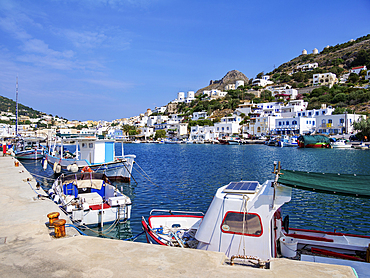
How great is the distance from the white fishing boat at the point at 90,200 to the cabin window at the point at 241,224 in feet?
21.3

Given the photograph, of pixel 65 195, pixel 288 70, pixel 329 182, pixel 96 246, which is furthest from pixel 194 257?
pixel 288 70

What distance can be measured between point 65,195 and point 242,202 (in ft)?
33.7

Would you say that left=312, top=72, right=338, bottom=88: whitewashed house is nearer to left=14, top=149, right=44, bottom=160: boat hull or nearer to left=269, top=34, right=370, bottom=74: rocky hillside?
left=269, top=34, right=370, bottom=74: rocky hillside

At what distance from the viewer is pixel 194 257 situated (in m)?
5.70

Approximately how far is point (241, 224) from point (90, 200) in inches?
347

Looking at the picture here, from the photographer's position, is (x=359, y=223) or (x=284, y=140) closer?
(x=359, y=223)

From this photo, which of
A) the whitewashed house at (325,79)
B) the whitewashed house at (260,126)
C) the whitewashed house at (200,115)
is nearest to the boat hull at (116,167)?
the whitewashed house at (260,126)

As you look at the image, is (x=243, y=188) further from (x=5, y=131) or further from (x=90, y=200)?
(x=5, y=131)

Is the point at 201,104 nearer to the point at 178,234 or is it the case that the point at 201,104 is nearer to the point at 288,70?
the point at 288,70

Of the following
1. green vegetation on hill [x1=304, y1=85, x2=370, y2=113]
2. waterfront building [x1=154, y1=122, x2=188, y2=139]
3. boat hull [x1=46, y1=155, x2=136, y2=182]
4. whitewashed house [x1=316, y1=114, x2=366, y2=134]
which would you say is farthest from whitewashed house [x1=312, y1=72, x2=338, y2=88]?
boat hull [x1=46, y1=155, x2=136, y2=182]

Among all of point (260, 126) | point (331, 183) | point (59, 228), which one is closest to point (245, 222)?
point (331, 183)

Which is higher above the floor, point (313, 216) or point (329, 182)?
point (329, 182)

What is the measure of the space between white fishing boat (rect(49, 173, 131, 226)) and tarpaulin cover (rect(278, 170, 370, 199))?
8041mm

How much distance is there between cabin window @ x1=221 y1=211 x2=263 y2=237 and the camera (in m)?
6.33
